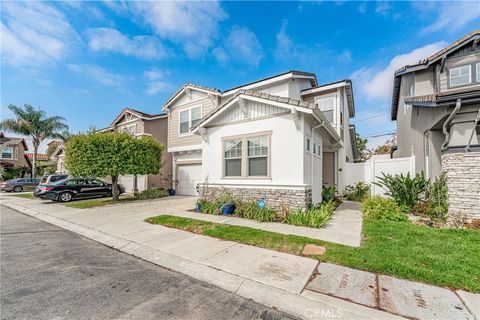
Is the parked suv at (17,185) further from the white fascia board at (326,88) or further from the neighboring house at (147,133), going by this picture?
the white fascia board at (326,88)

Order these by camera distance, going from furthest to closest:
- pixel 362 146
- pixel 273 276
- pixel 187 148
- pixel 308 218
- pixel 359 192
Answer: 1. pixel 362 146
2. pixel 187 148
3. pixel 359 192
4. pixel 308 218
5. pixel 273 276

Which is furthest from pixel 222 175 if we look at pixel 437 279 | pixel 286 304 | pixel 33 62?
pixel 33 62

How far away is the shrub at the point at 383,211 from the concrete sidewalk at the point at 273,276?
183 inches

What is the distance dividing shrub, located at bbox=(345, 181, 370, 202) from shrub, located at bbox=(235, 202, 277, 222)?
7.03 meters

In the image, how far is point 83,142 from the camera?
11656mm

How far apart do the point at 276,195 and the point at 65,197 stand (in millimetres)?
13345

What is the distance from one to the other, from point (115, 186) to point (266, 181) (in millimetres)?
10103

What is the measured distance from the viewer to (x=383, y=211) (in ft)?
24.9

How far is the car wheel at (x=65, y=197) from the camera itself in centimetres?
1305

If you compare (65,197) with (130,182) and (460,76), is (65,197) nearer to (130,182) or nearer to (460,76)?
(130,182)

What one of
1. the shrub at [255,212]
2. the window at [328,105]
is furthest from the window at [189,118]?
the shrub at [255,212]

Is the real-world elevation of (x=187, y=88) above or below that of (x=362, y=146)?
above

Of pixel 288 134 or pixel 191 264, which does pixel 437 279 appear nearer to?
pixel 191 264

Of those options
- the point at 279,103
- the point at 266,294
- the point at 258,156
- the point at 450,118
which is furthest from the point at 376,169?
the point at 266,294
